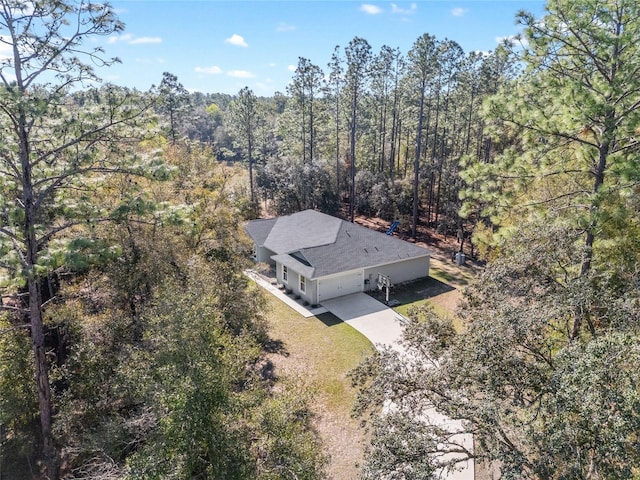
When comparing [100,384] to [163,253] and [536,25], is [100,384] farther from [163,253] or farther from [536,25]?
[536,25]

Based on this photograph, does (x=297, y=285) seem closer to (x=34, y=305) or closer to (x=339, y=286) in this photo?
(x=339, y=286)

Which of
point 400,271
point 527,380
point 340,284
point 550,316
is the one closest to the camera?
point 527,380

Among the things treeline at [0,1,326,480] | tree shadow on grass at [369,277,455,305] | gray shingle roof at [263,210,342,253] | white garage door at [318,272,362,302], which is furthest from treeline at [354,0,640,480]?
gray shingle roof at [263,210,342,253]

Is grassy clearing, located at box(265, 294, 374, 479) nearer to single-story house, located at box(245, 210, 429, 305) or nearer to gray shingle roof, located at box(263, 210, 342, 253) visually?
single-story house, located at box(245, 210, 429, 305)

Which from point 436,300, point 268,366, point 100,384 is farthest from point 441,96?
point 100,384

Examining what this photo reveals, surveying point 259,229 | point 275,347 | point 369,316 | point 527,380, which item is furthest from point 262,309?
point 259,229

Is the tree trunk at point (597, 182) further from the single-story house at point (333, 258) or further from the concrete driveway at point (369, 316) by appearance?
A: the single-story house at point (333, 258)
